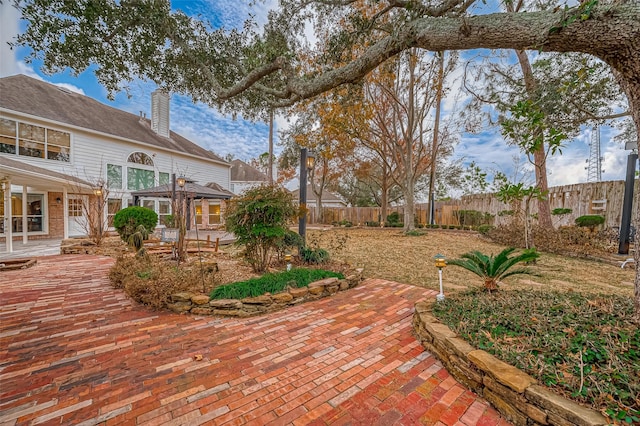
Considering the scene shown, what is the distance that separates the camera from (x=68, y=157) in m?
11.0

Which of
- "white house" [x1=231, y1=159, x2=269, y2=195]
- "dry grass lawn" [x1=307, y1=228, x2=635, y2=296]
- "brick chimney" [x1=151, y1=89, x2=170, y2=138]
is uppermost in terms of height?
"brick chimney" [x1=151, y1=89, x2=170, y2=138]

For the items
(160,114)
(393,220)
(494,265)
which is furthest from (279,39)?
(393,220)

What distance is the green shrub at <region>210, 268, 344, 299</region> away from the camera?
3541mm

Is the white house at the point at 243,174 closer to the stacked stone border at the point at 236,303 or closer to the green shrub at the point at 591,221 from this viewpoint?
the green shrub at the point at 591,221

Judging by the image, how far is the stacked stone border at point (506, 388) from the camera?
4.91ft

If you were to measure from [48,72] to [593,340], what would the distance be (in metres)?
8.22

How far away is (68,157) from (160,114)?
584 centimetres

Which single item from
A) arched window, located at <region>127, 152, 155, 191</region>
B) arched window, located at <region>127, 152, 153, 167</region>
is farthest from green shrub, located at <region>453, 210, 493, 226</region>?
arched window, located at <region>127, 152, 153, 167</region>

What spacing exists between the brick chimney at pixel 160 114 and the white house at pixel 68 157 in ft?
0.17

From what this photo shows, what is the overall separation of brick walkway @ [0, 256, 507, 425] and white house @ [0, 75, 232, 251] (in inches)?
285

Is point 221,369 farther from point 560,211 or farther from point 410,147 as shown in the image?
point 410,147

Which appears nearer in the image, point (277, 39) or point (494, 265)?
point (494, 265)

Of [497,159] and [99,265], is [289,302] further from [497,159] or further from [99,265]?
[497,159]

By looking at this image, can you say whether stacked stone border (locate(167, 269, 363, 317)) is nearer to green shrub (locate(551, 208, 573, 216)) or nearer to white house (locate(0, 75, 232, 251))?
white house (locate(0, 75, 232, 251))
